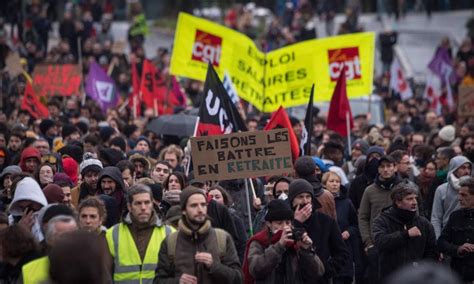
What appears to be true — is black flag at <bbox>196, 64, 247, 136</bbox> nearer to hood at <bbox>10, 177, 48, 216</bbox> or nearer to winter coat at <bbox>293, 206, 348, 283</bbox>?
winter coat at <bbox>293, 206, 348, 283</bbox>

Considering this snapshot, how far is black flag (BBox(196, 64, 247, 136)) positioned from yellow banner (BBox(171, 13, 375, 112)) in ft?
17.3

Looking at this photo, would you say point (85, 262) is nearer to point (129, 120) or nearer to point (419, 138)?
point (419, 138)

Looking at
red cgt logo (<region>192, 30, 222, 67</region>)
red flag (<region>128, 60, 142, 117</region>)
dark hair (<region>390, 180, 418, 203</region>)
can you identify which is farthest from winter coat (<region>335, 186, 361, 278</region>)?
red flag (<region>128, 60, 142, 117</region>)

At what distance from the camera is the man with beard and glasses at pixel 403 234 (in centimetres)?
1099

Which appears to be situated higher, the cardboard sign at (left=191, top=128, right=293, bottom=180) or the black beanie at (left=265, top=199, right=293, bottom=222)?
the cardboard sign at (left=191, top=128, right=293, bottom=180)

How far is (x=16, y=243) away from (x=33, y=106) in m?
12.7

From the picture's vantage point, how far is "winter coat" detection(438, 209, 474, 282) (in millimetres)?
11359

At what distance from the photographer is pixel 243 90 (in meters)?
19.0

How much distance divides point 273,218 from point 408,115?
1459cm

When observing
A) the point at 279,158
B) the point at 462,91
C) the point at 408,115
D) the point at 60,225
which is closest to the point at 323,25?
the point at 408,115

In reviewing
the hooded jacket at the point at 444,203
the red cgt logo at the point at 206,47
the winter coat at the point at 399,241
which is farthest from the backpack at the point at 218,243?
the red cgt logo at the point at 206,47

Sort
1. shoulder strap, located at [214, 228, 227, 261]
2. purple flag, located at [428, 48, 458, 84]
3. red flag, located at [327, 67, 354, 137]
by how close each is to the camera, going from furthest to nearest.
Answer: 1. purple flag, located at [428, 48, 458, 84]
2. red flag, located at [327, 67, 354, 137]
3. shoulder strap, located at [214, 228, 227, 261]

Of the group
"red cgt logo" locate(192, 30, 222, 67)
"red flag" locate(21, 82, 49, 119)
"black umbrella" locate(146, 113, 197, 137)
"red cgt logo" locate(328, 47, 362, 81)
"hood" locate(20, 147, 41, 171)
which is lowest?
"hood" locate(20, 147, 41, 171)

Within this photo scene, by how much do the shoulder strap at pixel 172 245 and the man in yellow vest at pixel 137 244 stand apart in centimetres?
21
